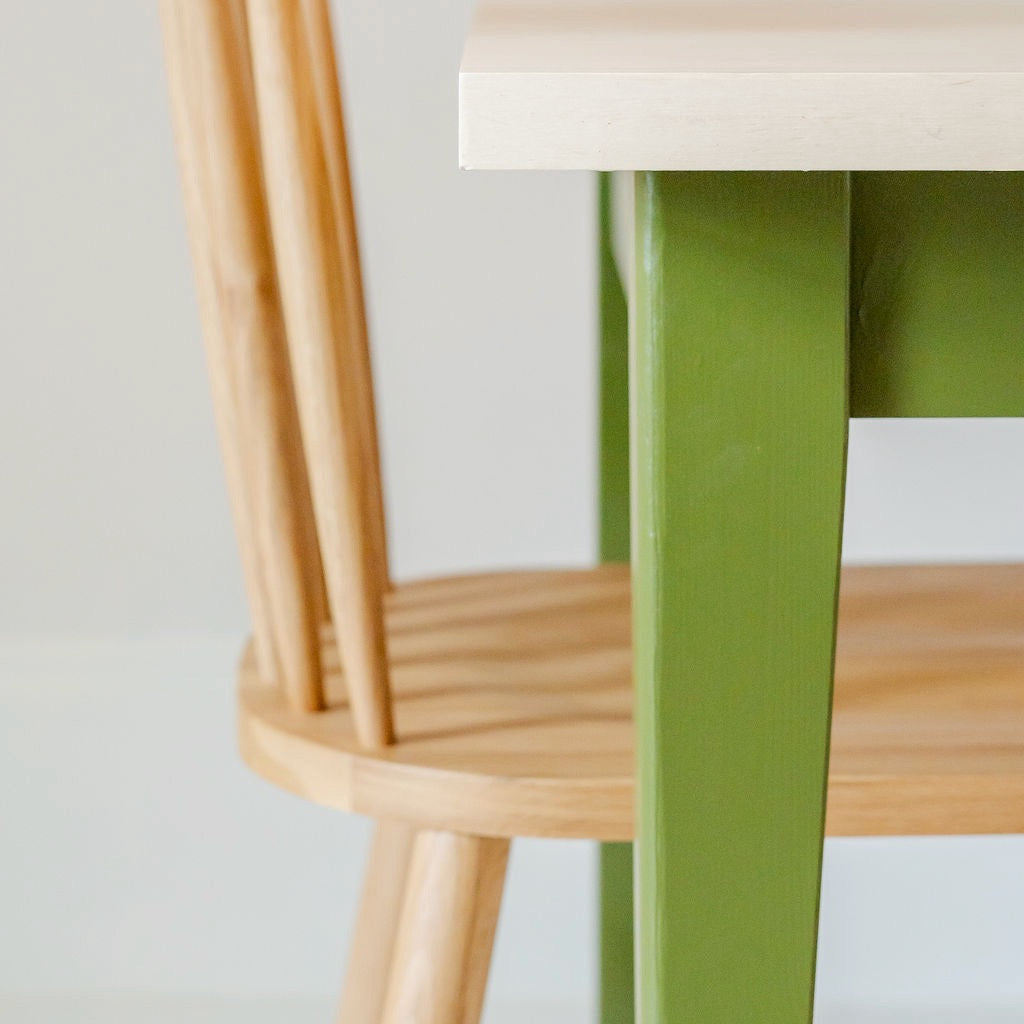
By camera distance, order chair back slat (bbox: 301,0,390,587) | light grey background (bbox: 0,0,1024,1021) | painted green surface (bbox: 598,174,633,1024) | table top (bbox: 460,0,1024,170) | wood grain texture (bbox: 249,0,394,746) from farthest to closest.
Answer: light grey background (bbox: 0,0,1024,1021) → painted green surface (bbox: 598,174,633,1024) → chair back slat (bbox: 301,0,390,587) → wood grain texture (bbox: 249,0,394,746) → table top (bbox: 460,0,1024,170)

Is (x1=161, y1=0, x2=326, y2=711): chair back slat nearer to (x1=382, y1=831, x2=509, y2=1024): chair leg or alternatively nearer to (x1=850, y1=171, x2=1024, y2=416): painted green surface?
(x1=382, y1=831, x2=509, y2=1024): chair leg

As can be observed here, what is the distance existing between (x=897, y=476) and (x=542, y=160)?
3.49 ft

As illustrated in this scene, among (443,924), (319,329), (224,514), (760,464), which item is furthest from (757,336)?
(224,514)

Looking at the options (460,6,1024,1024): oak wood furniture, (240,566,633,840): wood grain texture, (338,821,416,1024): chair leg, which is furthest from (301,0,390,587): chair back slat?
(460,6,1024,1024): oak wood furniture

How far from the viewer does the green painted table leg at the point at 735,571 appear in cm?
38

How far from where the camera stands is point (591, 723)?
0.62 metres

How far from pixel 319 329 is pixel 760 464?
7.5 inches

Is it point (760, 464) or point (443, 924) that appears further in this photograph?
point (443, 924)

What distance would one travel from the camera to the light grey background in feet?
4.26

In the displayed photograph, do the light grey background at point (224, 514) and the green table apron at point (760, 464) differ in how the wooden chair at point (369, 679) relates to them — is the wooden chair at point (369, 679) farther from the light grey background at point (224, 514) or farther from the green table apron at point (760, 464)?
the light grey background at point (224, 514)

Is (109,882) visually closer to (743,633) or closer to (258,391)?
(258,391)

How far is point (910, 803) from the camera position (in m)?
0.53

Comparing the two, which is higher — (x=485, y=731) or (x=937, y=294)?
(x=937, y=294)

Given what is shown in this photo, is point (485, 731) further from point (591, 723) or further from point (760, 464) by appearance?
point (760, 464)
